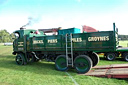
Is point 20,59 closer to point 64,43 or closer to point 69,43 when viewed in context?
point 64,43

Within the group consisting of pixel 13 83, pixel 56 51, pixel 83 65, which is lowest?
pixel 13 83

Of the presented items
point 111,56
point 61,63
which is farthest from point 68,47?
point 111,56

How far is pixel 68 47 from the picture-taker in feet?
23.9

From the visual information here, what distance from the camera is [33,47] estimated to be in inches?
351

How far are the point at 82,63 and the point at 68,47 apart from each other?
1271 mm

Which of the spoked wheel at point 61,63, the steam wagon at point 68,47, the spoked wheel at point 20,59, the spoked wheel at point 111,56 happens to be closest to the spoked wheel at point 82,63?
the steam wagon at point 68,47

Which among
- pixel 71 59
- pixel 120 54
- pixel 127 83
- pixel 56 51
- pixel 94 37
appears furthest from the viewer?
pixel 120 54

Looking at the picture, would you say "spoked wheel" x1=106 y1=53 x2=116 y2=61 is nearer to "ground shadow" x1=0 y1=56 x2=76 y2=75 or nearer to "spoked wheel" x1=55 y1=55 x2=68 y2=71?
"ground shadow" x1=0 y1=56 x2=76 y2=75

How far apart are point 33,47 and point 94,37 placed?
4607 mm

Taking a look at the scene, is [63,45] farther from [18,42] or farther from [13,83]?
[18,42]

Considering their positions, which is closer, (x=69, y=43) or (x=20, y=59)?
(x=69, y=43)

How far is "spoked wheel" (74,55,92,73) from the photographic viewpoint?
671 cm

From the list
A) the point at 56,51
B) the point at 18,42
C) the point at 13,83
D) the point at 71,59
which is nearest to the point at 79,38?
the point at 71,59

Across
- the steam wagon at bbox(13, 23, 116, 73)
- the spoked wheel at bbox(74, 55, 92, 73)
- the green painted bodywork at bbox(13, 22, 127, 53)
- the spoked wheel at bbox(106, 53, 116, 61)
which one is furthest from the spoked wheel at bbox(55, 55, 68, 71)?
the spoked wheel at bbox(106, 53, 116, 61)
